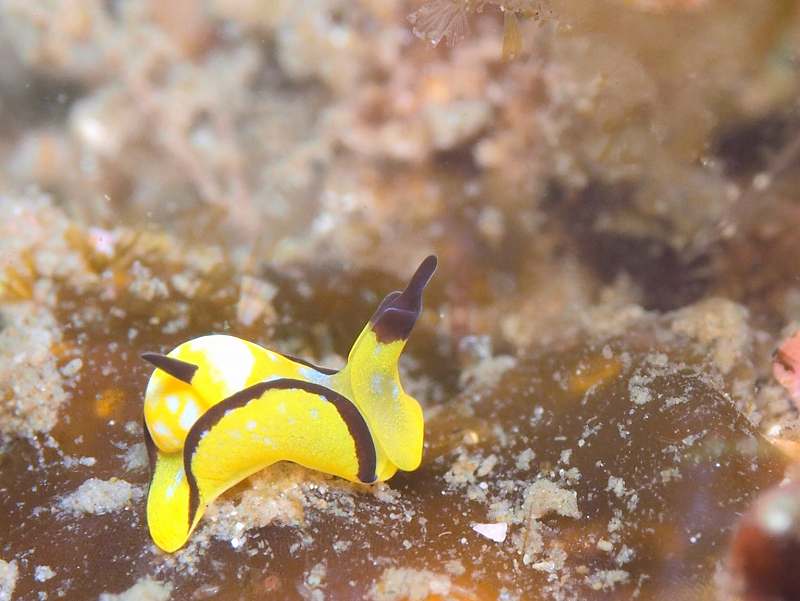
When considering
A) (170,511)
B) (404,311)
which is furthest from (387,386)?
(170,511)

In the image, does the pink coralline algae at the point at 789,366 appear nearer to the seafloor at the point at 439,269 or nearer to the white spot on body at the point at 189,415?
the seafloor at the point at 439,269

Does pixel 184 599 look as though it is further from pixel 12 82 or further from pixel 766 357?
pixel 12 82

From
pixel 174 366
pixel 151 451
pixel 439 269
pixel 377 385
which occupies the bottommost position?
pixel 151 451

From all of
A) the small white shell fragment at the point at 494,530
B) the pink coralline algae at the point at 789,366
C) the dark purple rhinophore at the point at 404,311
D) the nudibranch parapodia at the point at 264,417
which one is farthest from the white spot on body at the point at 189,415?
the pink coralline algae at the point at 789,366

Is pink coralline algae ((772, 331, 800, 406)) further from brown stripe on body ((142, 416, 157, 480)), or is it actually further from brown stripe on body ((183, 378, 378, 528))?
brown stripe on body ((142, 416, 157, 480))

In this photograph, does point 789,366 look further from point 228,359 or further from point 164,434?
point 164,434

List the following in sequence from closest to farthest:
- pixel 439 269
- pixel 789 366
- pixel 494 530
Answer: pixel 494 530
pixel 789 366
pixel 439 269
